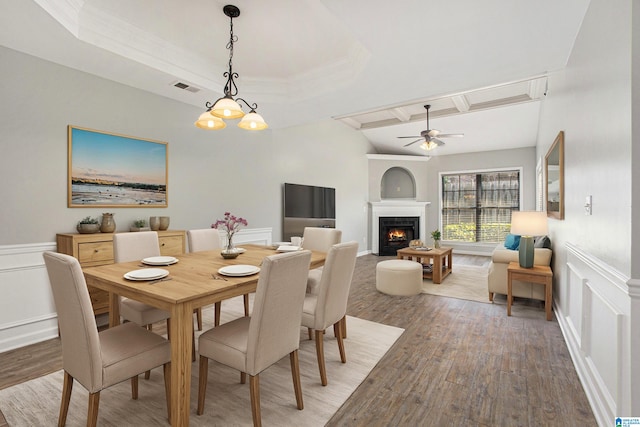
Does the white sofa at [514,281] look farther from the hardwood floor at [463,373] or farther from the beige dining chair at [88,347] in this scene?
the beige dining chair at [88,347]

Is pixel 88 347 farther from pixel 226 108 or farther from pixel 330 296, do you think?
pixel 226 108

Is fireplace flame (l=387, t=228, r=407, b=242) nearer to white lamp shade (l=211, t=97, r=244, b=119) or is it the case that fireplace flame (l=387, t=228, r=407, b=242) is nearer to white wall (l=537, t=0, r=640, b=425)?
white wall (l=537, t=0, r=640, b=425)

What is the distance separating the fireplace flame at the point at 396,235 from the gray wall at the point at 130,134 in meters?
2.74

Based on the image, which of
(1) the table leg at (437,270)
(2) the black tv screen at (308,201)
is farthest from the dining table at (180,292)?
(1) the table leg at (437,270)

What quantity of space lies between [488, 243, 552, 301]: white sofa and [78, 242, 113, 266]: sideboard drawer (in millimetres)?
4253

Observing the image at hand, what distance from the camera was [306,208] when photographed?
19.3 feet

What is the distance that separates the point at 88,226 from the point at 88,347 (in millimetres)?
1954

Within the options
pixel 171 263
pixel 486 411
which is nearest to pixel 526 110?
pixel 486 411

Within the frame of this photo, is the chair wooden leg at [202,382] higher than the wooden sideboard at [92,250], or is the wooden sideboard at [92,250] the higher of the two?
the wooden sideboard at [92,250]

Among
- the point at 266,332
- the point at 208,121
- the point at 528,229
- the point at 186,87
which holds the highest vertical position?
the point at 186,87

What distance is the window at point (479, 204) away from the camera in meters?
7.62

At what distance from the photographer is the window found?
7.62 meters

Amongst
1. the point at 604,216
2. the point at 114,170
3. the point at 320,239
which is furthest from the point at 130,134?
the point at 604,216

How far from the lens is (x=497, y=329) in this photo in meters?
3.04
